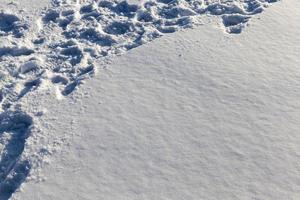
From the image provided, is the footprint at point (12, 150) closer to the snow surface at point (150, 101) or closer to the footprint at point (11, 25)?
the snow surface at point (150, 101)

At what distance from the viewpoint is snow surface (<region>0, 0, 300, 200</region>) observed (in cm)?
307

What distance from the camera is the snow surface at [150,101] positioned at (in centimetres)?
307

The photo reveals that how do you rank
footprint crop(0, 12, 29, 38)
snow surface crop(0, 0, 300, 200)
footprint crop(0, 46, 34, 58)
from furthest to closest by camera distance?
footprint crop(0, 12, 29, 38)
footprint crop(0, 46, 34, 58)
snow surface crop(0, 0, 300, 200)

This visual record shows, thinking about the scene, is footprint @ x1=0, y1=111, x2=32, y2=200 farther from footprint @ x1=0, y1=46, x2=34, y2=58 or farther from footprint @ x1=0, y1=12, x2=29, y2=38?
footprint @ x1=0, y1=12, x2=29, y2=38

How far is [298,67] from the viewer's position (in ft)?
13.0

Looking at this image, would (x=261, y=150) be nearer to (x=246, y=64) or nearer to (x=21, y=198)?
(x=246, y=64)

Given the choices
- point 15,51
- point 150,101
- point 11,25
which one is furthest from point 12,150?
point 11,25

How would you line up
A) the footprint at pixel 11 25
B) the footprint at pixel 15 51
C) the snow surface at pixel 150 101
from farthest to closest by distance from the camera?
the footprint at pixel 11 25, the footprint at pixel 15 51, the snow surface at pixel 150 101

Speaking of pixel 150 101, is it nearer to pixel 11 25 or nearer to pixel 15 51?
pixel 15 51

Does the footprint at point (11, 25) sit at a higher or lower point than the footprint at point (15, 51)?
higher

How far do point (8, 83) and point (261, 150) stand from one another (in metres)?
2.17

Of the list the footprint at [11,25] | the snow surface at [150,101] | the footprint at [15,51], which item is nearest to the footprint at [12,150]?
the snow surface at [150,101]

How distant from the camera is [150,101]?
368 centimetres

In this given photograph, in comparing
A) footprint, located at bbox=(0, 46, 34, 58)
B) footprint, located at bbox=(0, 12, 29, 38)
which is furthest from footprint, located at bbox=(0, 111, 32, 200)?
footprint, located at bbox=(0, 12, 29, 38)
